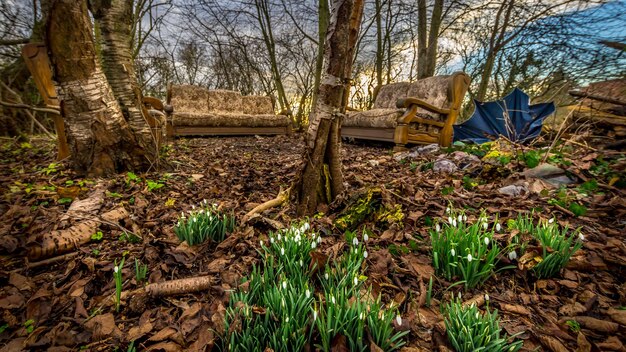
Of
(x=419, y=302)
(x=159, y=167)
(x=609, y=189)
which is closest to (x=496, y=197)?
(x=609, y=189)

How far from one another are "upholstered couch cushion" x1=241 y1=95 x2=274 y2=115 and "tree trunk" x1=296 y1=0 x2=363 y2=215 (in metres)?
7.93

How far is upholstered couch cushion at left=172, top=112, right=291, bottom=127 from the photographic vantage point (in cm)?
699

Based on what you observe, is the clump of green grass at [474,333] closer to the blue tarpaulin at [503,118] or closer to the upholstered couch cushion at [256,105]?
the blue tarpaulin at [503,118]

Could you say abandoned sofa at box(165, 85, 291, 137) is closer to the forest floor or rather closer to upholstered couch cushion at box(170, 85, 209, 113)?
upholstered couch cushion at box(170, 85, 209, 113)

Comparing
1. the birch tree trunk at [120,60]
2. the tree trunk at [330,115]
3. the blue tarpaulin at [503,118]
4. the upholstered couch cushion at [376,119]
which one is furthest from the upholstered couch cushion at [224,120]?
the tree trunk at [330,115]

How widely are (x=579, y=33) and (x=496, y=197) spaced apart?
608cm

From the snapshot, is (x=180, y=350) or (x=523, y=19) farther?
(x=523, y=19)

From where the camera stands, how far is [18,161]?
365 centimetres

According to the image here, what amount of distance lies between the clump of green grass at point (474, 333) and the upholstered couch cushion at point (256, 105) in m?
9.38

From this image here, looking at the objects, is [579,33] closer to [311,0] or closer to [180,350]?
[311,0]

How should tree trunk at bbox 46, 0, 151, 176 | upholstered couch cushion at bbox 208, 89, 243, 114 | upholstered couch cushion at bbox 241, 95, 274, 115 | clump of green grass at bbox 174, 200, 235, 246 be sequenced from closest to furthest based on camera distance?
clump of green grass at bbox 174, 200, 235, 246 < tree trunk at bbox 46, 0, 151, 176 < upholstered couch cushion at bbox 208, 89, 243, 114 < upholstered couch cushion at bbox 241, 95, 274, 115

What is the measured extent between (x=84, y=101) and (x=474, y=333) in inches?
139

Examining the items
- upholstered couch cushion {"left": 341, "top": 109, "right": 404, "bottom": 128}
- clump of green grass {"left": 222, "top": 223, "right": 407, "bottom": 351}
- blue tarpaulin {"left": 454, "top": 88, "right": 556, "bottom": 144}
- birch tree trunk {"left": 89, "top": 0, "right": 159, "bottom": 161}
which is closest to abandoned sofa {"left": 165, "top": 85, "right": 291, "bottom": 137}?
upholstered couch cushion {"left": 341, "top": 109, "right": 404, "bottom": 128}

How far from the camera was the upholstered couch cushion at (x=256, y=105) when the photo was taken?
31.4 feet
